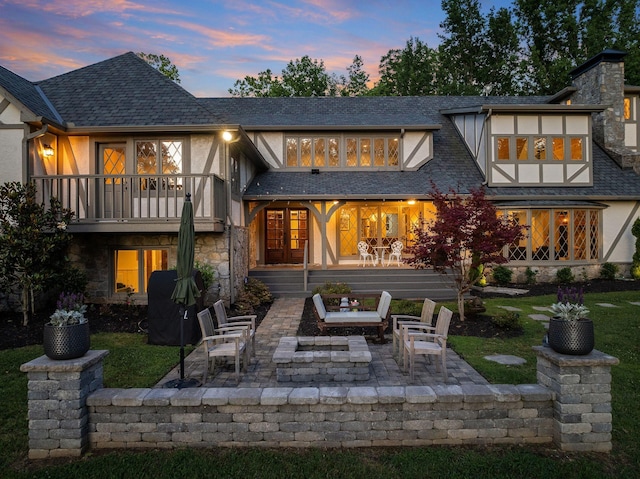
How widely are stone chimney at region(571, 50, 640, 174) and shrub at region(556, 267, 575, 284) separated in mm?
5359

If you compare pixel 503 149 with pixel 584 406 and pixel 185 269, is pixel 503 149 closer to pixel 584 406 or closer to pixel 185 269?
pixel 584 406

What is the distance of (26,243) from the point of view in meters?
7.68

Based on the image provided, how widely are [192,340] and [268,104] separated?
12.6 meters

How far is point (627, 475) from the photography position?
3201 millimetres

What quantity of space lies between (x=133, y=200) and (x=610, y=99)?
17.9 metres

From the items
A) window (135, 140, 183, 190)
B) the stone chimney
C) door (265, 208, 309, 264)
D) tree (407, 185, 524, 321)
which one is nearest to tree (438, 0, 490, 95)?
the stone chimney

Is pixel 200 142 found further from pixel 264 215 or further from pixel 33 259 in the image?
pixel 264 215

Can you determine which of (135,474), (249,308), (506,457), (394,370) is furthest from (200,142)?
(506,457)

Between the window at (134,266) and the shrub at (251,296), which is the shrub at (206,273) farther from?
the window at (134,266)

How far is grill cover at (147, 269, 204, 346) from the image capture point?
6785 mm

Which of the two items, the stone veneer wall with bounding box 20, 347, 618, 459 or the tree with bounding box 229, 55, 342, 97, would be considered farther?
the tree with bounding box 229, 55, 342, 97

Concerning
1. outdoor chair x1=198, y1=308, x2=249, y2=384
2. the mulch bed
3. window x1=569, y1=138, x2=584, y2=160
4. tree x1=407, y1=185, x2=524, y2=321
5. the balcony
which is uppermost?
window x1=569, y1=138, x2=584, y2=160

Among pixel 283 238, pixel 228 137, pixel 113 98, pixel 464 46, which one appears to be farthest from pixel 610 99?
pixel 113 98

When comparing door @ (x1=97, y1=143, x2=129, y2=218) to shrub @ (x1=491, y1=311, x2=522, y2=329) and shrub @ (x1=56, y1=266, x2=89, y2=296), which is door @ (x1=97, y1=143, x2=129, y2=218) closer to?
shrub @ (x1=56, y1=266, x2=89, y2=296)
